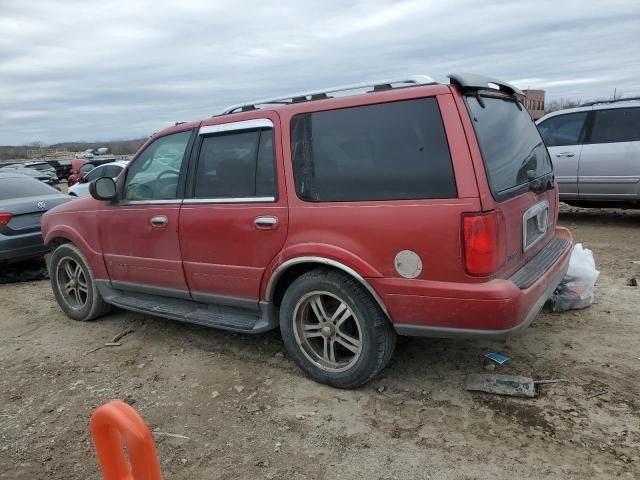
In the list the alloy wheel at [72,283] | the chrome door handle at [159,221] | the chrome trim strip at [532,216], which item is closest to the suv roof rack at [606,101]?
the chrome trim strip at [532,216]

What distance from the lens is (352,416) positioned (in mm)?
3137

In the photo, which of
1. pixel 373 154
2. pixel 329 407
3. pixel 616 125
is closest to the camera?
pixel 373 154

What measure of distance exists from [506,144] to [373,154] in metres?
0.87

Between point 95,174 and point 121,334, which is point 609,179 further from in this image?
point 95,174

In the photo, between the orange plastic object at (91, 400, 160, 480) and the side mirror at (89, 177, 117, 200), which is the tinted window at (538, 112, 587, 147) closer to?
the side mirror at (89, 177, 117, 200)

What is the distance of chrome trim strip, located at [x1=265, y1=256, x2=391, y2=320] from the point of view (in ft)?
10.2

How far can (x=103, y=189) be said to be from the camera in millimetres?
4426

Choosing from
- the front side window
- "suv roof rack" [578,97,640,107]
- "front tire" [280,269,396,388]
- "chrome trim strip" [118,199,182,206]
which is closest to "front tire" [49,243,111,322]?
"chrome trim strip" [118,199,182,206]

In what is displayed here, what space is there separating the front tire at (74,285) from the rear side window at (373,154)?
2699 mm

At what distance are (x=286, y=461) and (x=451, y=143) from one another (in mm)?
1904

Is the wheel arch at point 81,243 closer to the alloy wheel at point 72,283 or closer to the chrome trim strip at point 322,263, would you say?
the alloy wheel at point 72,283

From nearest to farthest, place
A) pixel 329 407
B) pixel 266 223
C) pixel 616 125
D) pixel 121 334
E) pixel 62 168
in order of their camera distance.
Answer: pixel 329 407 → pixel 266 223 → pixel 121 334 → pixel 616 125 → pixel 62 168

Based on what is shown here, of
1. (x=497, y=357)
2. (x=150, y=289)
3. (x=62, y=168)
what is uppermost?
(x=62, y=168)

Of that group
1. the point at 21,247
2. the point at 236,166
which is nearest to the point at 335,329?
the point at 236,166
